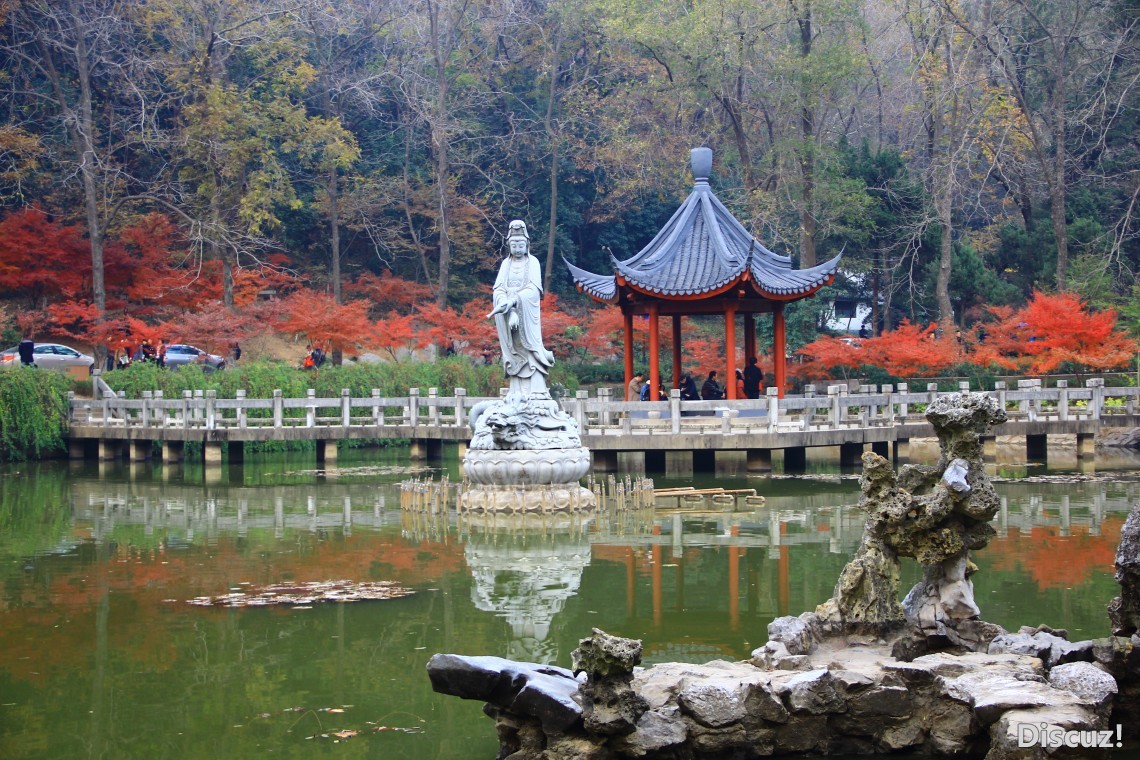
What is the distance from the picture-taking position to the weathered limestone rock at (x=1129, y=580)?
24.9 feet

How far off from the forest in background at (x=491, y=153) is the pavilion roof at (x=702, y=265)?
15.0 feet

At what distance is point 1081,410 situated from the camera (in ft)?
79.0

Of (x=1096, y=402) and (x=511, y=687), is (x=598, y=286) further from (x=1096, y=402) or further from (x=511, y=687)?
(x=511, y=687)

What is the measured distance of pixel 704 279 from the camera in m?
23.3

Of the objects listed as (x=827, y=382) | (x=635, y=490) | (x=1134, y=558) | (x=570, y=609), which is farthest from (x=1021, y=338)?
(x=1134, y=558)

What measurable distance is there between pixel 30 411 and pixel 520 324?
12561 mm

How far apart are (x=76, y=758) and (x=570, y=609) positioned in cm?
453

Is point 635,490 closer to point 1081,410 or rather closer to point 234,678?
point 234,678

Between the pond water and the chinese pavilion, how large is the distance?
175 inches

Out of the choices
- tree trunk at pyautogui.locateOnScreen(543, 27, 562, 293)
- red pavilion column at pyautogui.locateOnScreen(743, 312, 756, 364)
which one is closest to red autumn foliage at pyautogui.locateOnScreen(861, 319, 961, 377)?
red pavilion column at pyautogui.locateOnScreen(743, 312, 756, 364)

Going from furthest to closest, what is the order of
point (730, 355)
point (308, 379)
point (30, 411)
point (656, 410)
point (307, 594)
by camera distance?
point (308, 379)
point (30, 411)
point (730, 355)
point (656, 410)
point (307, 594)

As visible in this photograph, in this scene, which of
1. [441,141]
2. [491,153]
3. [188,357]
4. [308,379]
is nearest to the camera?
[308,379]

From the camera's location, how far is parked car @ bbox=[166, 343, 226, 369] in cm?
3372

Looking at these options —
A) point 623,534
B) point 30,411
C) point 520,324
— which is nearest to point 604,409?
point 520,324
